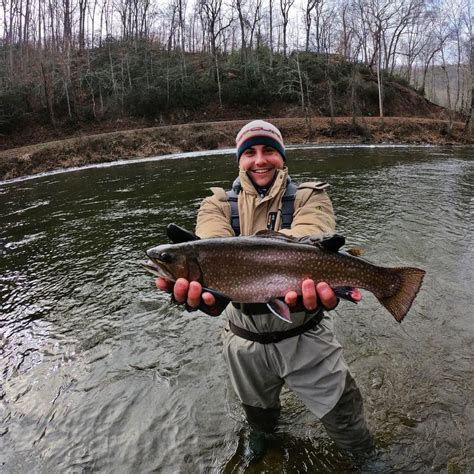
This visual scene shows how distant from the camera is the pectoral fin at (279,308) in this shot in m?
2.49

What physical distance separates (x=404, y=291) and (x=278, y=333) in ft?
2.97

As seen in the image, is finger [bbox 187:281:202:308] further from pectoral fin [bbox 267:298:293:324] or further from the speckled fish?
pectoral fin [bbox 267:298:293:324]

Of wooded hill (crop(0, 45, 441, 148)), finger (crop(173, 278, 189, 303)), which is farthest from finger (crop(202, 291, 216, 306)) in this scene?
wooded hill (crop(0, 45, 441, 148))

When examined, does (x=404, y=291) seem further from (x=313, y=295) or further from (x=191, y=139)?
(x=191, y=139)

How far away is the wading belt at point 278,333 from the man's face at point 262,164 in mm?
1086

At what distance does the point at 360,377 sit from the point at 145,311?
144 inches

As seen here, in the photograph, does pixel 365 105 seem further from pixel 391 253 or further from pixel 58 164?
pixel 391 253

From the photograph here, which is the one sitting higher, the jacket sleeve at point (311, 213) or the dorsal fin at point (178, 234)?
the jacket sleeve at point (311, 213)

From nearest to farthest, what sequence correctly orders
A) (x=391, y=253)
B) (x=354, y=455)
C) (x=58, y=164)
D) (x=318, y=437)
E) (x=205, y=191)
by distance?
(x=354, y=455)
(x=318, y=437)
(x=391, y=253)
(x=205, y=191)
(x=58, y=164)

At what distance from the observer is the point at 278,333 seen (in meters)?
2.85

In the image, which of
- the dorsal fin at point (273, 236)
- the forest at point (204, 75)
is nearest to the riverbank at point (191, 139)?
the forest at point (204, 75)

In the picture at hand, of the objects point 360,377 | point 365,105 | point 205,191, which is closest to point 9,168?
point 205,191

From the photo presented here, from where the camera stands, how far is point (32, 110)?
3712cm

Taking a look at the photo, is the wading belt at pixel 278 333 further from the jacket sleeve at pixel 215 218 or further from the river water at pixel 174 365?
the river water at pixel 174 365
